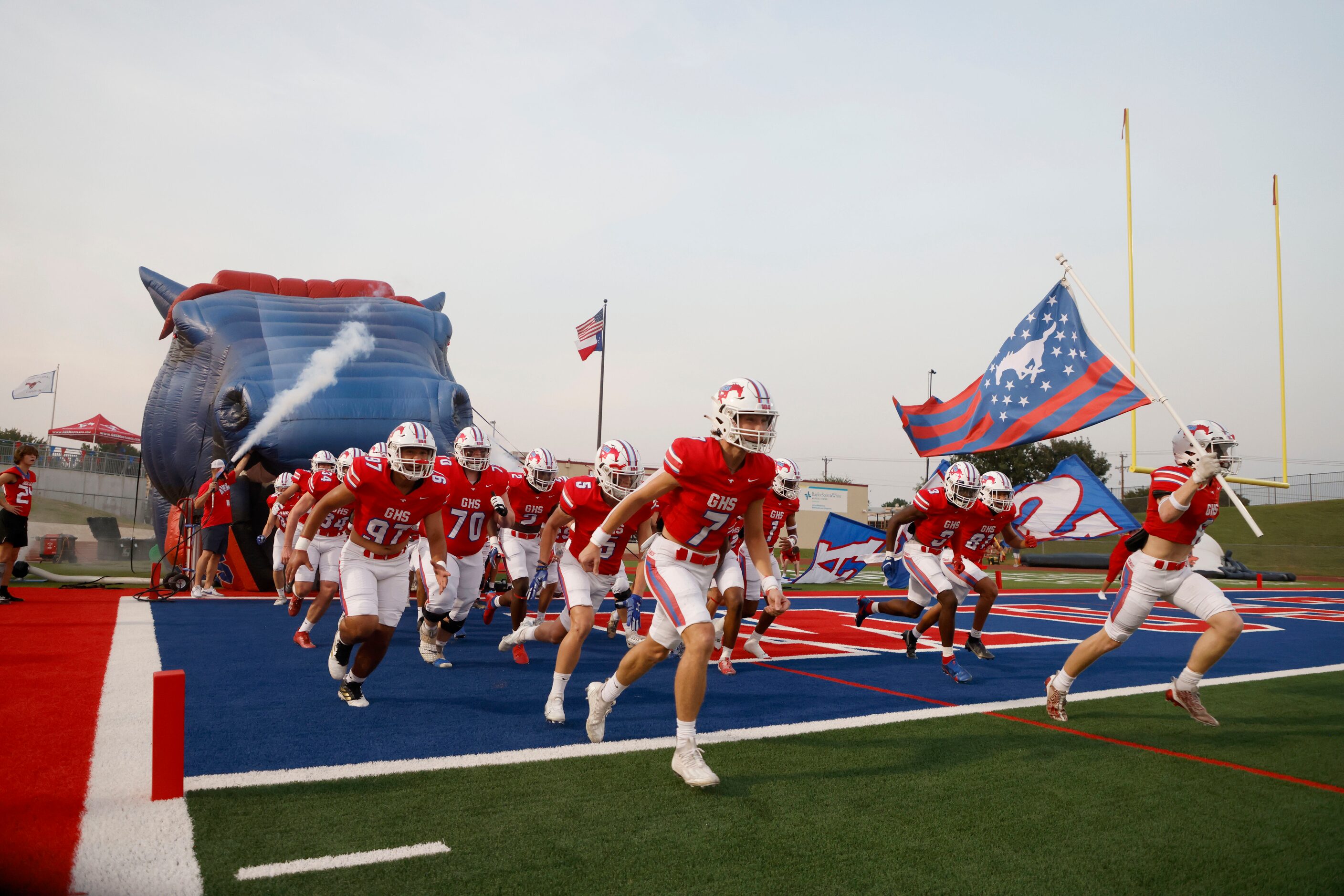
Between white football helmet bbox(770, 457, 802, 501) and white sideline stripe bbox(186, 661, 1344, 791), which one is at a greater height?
white football helmet bbox(770, 457, 802, 501)

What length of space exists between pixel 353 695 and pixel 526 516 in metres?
3.73

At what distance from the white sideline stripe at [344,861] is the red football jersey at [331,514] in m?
7.61

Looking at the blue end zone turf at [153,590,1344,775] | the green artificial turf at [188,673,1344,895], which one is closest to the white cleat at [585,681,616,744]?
the blue end zone turf at [153,590,1344,775]

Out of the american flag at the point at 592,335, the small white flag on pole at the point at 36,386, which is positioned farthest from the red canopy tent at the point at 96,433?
the american flag at the point at 592,335

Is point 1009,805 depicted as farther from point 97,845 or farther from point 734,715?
point 97,845

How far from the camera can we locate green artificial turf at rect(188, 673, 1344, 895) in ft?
11.0

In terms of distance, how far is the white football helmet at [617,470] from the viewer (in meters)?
7.47

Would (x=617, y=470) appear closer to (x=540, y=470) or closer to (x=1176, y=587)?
(x=540, y=470)

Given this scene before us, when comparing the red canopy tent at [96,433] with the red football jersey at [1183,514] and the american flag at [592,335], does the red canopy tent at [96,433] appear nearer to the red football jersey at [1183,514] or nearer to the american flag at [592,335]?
the american flag at [592,335]

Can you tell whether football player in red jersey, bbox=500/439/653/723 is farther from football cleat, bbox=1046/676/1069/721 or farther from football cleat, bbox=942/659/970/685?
football cleat, bbox=1046/676/1069/721

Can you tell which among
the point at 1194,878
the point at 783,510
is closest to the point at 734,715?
the point at 1194,878

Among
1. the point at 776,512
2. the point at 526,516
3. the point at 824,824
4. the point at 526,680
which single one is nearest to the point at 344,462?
the point at 526,516

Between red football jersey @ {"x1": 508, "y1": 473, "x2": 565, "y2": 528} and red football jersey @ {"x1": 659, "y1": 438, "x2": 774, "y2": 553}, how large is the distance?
4.54 meters

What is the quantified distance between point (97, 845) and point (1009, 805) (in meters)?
4.08
